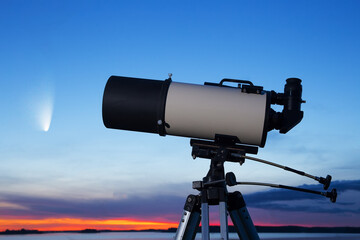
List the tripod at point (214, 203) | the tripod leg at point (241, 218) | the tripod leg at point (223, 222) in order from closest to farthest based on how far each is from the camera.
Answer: the tripod leg at point (223, 222) → the tripod at point (214, 203) → the tripod leg at point (241, 218)

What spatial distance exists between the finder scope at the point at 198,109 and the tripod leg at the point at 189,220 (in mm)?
867

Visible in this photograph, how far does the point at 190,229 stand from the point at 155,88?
1.68m

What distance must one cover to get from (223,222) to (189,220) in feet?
1.60

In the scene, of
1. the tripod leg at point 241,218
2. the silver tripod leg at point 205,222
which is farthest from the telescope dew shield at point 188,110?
the silver tripod leg at point 205,222

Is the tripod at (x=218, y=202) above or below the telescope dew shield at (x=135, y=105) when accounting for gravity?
below

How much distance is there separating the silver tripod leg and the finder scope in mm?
975

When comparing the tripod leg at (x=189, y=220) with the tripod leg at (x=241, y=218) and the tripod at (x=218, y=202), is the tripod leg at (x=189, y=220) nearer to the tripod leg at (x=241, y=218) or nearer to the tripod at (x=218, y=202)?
the tripod at (x=218, y=202)

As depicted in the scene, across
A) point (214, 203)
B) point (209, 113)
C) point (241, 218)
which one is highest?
point (209, 113)

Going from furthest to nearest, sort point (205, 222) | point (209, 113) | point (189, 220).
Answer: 1. point (209, 113)
2. point (189, 220)
3. point (205, 222)

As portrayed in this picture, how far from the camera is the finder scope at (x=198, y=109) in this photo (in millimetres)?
4910

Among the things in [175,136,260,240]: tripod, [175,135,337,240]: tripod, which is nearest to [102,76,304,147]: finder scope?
[175,135,337,240]: tripod

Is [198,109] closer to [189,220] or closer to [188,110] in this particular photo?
[188,110]

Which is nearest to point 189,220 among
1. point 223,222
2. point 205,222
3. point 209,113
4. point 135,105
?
point 205,222

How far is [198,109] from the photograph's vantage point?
4.94m
